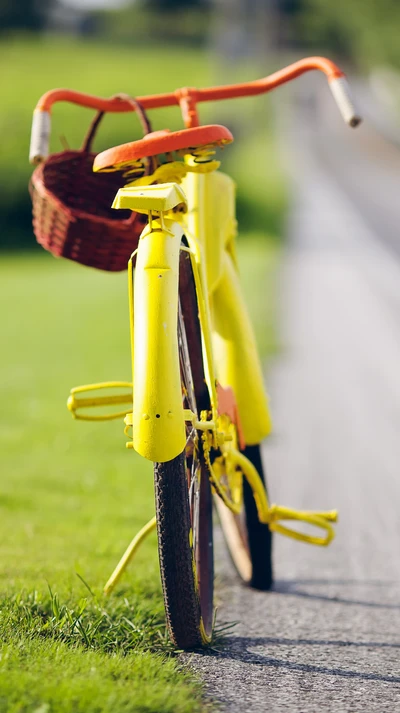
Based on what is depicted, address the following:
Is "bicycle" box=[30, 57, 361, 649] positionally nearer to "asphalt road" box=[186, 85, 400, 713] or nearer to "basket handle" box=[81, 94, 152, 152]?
"basket handle" box=[81, 94, 152, 152]

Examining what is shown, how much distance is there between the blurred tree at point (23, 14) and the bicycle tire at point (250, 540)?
272 feet

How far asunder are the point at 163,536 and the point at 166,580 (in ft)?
0.40

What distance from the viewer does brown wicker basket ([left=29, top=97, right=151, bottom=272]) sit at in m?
3.11

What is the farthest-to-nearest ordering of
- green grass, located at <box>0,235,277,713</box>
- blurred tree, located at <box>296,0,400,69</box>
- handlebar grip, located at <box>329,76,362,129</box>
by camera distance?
blurred tree, located at <box>296,0,400,69</box> → handlebar grip, located at <box>329,76,362,129</box> → green grass, located at <box>0,235,277,713</box>

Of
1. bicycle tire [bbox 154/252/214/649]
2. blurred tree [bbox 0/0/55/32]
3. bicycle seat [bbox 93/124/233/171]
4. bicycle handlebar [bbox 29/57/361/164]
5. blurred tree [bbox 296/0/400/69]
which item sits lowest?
bicycle tire [bbox 154/252/214/649]

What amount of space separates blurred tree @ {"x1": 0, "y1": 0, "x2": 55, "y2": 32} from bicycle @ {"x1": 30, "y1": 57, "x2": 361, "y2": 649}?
8289 centimetres

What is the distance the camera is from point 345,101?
330 cm

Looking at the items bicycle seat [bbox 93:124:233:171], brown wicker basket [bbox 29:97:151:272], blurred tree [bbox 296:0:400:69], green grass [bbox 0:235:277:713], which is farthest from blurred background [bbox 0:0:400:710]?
blurred tree [bbox 296:0:400:69]

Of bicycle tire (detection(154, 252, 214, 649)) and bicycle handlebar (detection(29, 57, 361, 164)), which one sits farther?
bicycle handlebar (detection(29, 57, 361, 164))

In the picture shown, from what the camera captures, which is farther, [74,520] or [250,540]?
[74,520]

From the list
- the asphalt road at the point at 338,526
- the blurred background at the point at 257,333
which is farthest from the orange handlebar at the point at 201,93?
the asphalt road at the point at 338,526

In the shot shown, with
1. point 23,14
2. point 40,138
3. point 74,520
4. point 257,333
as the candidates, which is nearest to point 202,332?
point 40,138

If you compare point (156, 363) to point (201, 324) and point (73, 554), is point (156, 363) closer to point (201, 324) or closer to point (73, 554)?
point (201, 324)

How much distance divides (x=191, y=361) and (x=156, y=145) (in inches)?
23.5
